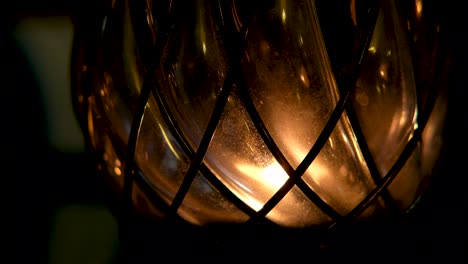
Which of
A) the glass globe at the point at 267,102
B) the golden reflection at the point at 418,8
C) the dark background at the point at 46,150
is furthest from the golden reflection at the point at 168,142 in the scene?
the dark background at the point at 46,150

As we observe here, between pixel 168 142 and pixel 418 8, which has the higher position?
pixel 418 8

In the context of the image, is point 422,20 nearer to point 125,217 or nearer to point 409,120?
point 409,120

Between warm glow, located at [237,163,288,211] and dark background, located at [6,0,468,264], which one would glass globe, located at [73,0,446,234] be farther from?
dark background, located at [6,0,468,264]

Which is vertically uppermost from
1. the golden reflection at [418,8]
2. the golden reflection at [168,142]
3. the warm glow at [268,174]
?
the golden reflection at [418,8]

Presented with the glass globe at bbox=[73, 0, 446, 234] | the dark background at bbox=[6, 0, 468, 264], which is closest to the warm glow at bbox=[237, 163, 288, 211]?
the glass globe at bbox=[73, 0, 446, 234]

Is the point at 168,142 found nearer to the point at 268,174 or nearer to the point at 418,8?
the point at 268,174

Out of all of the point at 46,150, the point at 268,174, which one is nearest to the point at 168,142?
the point at 268,174

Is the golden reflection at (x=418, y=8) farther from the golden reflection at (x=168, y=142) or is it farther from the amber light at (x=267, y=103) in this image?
the golden reflection at (x=168, y=142)

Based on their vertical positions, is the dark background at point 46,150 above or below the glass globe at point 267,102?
below
